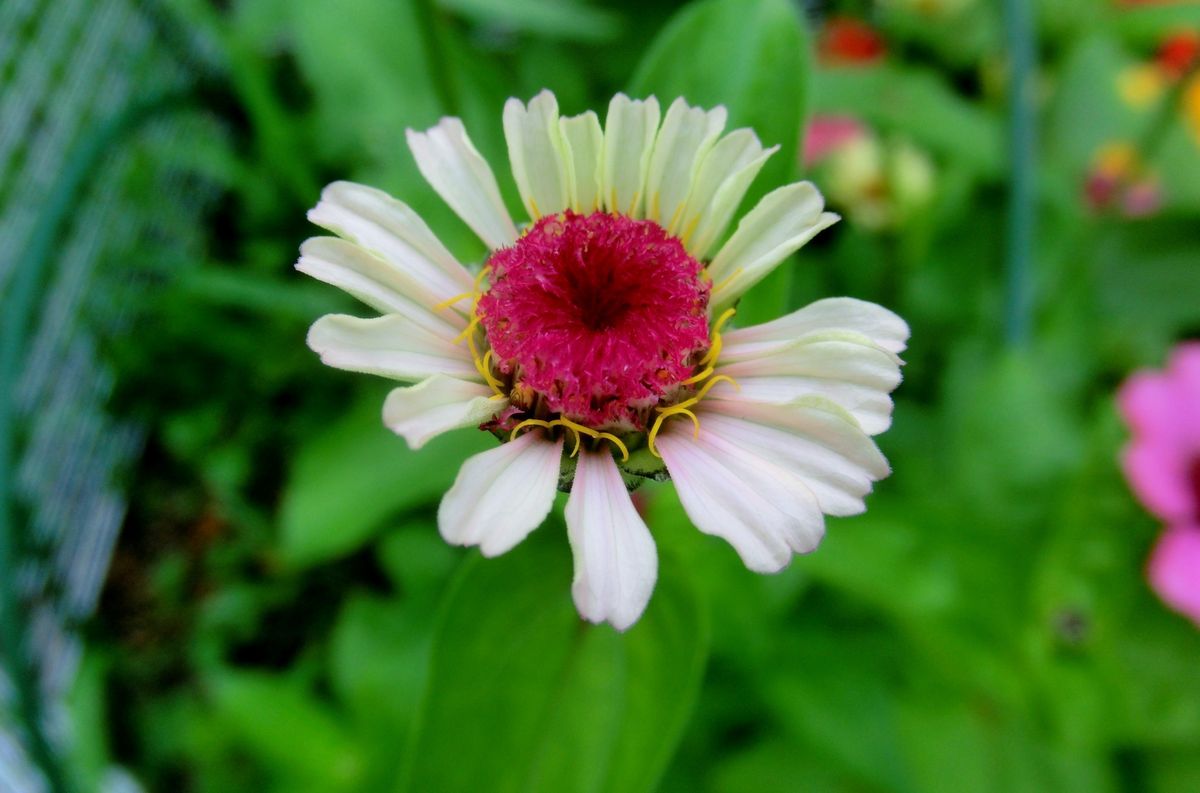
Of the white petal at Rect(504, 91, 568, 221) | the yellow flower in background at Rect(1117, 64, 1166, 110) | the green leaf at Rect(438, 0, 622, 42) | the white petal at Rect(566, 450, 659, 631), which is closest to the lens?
the white petal at Rect(566, 450, 659, 631)

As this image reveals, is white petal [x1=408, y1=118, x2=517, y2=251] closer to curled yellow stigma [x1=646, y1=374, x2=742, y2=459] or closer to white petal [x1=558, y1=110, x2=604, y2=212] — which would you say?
white petal [x1=558, y1=110, x2=604, y2=212]

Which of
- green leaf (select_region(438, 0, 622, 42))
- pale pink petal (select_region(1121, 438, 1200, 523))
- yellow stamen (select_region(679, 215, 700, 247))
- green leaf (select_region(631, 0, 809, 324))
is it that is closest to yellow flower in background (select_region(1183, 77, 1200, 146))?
pale pink petal (select_region(1121, 438, 1200, 523))

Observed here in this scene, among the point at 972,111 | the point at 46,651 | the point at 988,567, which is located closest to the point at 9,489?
the point at 46,651

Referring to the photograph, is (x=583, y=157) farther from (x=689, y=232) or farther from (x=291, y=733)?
(x=291, y=733)

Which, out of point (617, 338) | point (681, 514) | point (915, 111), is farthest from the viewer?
point (915, 111)

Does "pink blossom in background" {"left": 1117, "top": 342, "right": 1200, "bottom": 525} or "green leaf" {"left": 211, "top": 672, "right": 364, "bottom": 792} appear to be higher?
"pink blossom in background" {"left": 1117, "top": 342, "right": 1200, "bottom": 525}

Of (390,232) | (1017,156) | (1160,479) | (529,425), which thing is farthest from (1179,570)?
(390,232)

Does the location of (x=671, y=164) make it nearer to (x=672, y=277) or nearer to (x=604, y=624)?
(x=672, y=277)
